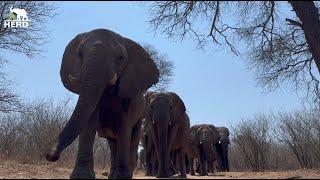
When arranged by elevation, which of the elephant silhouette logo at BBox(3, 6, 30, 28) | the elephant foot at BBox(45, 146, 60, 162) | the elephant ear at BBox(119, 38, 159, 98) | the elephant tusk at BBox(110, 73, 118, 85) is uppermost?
the elephant silhouette logo at BBox(3, 6, 30, 28)

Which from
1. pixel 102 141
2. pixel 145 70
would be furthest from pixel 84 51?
pixel 102 141

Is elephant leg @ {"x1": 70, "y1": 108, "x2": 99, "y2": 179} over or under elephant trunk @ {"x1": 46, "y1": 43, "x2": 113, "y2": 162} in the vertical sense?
under

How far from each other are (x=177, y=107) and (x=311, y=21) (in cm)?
501

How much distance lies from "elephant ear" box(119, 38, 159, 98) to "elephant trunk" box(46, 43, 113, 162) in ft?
3.07

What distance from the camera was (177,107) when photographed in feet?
46.8

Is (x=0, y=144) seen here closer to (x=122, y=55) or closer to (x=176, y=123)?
(x=176, y=123)

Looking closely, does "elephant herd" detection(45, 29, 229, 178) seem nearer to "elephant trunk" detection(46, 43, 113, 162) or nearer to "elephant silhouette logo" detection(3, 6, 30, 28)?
"elephant trunk" detection(46, 43, 113, 162)

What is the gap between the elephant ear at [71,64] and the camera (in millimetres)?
8516

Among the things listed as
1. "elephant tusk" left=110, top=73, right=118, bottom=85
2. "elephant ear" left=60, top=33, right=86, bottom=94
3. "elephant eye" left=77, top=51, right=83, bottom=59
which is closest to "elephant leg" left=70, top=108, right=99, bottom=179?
"elephant tusk" left=110, top=73, right=118, bottom=85

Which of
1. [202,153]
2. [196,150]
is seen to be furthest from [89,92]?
[202,153]

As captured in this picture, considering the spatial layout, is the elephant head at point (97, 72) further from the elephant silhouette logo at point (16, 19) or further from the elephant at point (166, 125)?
the elephant silhouette logo at point (16, 19)

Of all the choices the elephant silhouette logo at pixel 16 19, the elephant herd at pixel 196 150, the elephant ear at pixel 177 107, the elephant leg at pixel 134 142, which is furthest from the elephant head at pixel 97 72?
the elephant silhouette logo at pixel 16 19

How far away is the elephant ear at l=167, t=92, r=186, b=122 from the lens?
13.9 m

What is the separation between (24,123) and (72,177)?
24794 mm
